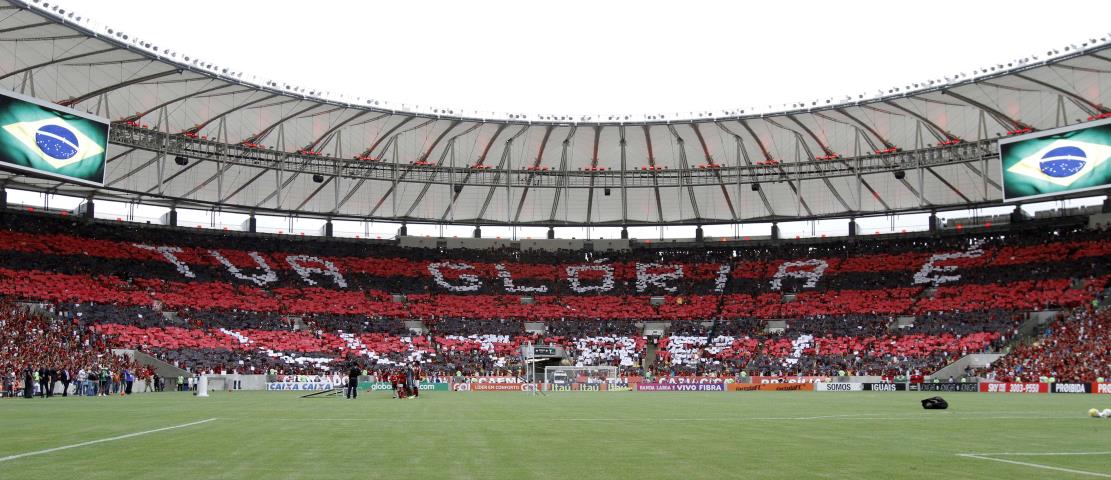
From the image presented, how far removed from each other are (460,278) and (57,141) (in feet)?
122

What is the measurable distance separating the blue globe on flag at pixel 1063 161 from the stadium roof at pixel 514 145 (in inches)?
153

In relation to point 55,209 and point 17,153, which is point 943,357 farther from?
point 55,209

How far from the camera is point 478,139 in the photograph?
59.9 m

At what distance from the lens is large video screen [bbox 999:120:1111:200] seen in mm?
43500

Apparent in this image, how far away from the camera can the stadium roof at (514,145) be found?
4331 cm

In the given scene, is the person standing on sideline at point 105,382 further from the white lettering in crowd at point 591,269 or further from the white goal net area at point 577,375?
the white lettering in crowd at point 591,269

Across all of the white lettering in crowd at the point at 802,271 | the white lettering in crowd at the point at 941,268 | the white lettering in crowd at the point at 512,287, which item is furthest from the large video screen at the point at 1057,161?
the white lettering in crowd at the point at 512,287

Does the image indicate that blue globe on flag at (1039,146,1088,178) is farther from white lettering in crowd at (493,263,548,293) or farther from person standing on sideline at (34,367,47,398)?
person standing on sideline at (34,367,47,398)

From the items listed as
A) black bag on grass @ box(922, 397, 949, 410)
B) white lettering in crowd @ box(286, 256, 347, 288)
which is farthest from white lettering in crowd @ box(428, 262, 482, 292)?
black bag on grass @ box(922, 397, 949, 410)

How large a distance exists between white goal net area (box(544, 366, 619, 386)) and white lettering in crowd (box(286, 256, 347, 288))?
21.5 metres

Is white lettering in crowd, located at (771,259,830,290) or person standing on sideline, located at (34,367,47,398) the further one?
white lettering in crowd, located at (771,259,830,290)

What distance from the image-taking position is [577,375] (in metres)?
55.1

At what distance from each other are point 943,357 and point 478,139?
3199 cm

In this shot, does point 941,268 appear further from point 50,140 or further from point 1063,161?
point 50,140
